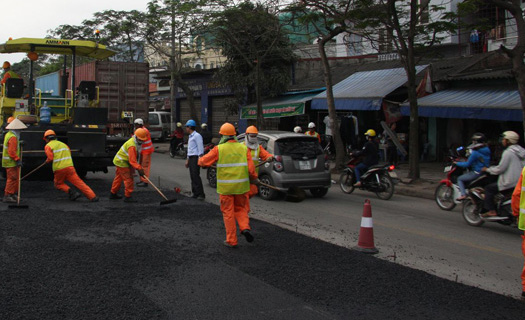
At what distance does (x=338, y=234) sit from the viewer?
817 cm

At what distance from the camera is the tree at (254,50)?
835 inches

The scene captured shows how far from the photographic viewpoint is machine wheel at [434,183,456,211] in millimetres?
10797

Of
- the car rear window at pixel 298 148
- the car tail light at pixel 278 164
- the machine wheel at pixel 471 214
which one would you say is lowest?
the machine wheel at pixel 471 214

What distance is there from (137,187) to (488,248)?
27.5 ft

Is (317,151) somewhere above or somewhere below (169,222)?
above

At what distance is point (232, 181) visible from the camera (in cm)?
679

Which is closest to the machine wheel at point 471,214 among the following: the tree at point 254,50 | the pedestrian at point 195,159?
the pedestrian at point 195,159

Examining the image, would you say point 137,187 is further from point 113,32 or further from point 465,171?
point 113,32

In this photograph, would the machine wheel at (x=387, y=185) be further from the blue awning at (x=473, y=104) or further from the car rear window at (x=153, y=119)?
the car rear window at (x=153, y=119)

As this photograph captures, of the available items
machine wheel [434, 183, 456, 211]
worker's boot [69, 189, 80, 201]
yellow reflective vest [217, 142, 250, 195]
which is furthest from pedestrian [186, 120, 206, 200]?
machine wheel [434, 183, 456, 211]

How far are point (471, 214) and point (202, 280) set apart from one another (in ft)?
19.0

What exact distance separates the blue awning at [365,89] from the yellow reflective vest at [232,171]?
1211cm

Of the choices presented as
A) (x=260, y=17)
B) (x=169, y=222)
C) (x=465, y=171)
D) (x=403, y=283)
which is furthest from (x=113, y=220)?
(x=260, y=17)

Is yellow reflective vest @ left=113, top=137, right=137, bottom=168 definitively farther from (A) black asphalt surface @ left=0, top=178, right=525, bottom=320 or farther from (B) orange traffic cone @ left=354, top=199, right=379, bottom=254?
(B) orange traffic cone @ left=354, top=199, right=379, bottom=254
